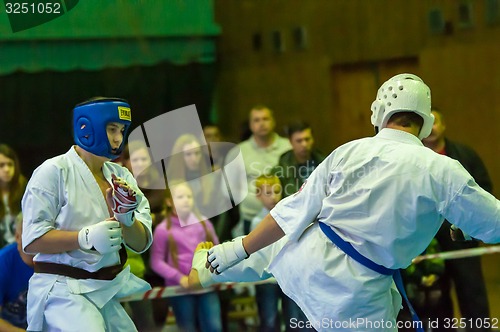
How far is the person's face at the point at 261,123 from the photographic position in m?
6.41

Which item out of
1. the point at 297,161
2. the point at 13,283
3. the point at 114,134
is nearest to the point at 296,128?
the point at 297,161

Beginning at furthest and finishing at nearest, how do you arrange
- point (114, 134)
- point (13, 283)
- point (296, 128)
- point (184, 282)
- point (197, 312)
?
point (296, 128) → point (197, 312) → point (184, 282) → point (13, 283) → point (114, 134)

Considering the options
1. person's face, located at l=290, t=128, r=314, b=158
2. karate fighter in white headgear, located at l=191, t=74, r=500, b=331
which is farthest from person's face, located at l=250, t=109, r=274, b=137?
karate fighter in white headgear, located at l=191, t=74, r=500, b=331

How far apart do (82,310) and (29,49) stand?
250 centimetres

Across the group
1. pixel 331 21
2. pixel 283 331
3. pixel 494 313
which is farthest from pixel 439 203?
pixel 331 21

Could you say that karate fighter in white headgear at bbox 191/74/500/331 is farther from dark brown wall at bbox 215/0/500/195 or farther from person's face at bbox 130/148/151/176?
dark brown wall at bbox 215/0/500/195

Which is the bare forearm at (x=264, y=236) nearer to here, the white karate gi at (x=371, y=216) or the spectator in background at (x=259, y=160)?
the white karate gi at (x=371, y=216)

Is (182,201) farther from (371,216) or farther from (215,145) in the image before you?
(371,216)

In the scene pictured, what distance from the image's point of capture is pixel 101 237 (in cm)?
380

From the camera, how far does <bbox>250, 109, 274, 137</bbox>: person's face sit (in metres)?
6.41

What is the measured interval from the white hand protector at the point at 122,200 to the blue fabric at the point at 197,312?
176cm

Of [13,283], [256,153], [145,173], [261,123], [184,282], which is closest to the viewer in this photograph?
[13,283]

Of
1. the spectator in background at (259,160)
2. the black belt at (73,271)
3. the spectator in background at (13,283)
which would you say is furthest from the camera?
the spectator in background at (259,160)

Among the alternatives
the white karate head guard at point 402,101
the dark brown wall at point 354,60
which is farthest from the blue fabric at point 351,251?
the dark brown wall at point 354,60
